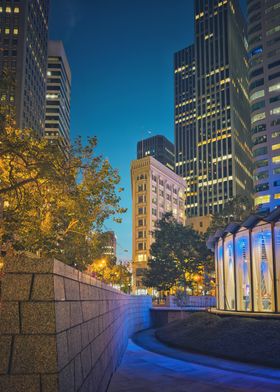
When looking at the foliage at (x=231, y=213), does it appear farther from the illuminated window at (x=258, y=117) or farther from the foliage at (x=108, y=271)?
the illuminated window at (x=258, y=117)

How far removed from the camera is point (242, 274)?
35281mm

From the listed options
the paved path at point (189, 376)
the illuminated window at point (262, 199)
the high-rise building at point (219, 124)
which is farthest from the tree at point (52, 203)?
the high-rise building at point (219, 124)

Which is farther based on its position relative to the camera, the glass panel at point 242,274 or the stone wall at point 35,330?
the glass panel at point 242,274

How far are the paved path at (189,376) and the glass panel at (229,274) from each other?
11.3 m

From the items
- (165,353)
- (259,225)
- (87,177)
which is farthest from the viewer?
(259,225)

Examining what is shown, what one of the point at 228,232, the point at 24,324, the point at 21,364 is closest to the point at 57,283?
the point at 24,324

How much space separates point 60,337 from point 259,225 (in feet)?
90.1

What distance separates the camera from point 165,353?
30.1 metres

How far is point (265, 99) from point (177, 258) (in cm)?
5912

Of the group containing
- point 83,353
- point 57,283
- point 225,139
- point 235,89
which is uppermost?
point 235,89

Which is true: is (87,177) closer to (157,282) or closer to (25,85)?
(157,282)

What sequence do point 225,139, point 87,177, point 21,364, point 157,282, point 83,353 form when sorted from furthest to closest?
point 225,139, point 157,282, point 87,177, point 83,353, point 21,364

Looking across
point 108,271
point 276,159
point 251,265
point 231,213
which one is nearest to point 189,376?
point 251,265

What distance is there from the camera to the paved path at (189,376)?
16.6 metres
